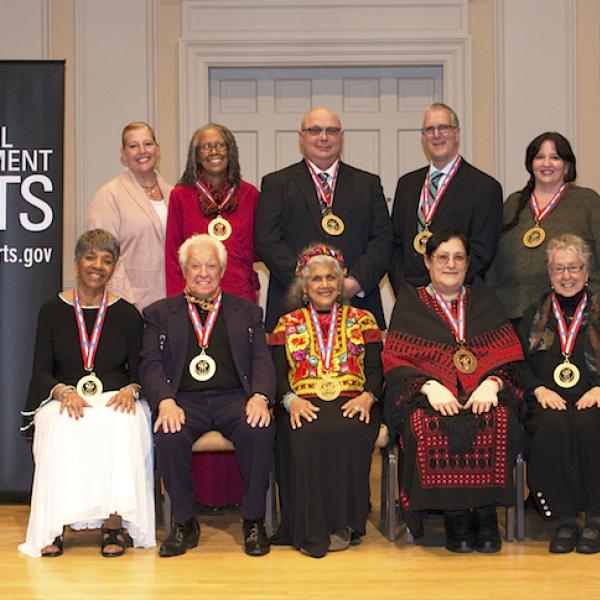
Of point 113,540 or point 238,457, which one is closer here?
point 113,540

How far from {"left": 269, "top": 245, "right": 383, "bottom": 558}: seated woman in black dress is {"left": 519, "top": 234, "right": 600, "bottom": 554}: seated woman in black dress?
2.24 ft

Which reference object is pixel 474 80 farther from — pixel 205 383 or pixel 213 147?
pixel 205 383

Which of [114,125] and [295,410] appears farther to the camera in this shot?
[114,125]

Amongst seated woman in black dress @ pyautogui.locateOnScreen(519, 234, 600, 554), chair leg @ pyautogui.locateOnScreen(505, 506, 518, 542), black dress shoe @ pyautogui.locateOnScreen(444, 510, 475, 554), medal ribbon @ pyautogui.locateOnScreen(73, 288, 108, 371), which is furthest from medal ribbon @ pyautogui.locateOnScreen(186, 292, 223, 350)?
chair leg @ pyautogui.locateOnScreen(505, 506, 518, 542)

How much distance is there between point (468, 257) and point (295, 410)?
103 centimetres

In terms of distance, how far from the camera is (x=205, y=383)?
4.38 meters

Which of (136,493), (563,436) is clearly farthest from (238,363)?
(563,436)

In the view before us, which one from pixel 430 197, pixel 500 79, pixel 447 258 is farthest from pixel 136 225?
pixel 500 79

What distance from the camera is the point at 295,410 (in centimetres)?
424

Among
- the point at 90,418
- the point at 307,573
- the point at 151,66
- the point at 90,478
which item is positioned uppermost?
the point at 151,66

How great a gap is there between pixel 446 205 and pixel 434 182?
5.8 inches

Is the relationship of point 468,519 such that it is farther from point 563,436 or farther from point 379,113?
point 379,113

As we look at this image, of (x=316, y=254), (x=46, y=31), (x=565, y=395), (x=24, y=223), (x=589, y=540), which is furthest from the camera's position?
(x=46, y=31)

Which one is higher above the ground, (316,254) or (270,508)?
(316,254)
